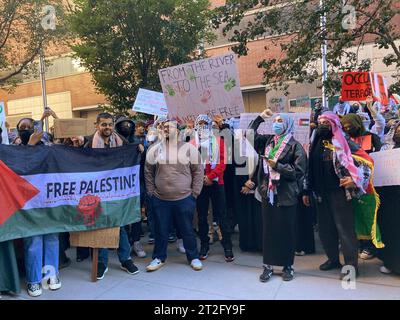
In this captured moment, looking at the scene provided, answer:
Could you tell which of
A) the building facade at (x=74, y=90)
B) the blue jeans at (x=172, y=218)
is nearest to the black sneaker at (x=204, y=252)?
the blue jeans at (x=172, y=218)

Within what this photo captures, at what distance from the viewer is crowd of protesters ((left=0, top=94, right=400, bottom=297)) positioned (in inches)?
174

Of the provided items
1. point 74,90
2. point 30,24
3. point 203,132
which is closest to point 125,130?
point 203,132

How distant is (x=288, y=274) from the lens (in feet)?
14.9

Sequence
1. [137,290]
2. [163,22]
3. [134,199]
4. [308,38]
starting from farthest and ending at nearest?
[163,22] → [308,38] → [134,199] → [137,290]

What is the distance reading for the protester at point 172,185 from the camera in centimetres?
489

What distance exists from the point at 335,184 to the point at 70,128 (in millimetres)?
3174

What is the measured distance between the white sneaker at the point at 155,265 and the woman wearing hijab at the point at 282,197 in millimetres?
1277

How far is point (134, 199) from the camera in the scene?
5047 mm

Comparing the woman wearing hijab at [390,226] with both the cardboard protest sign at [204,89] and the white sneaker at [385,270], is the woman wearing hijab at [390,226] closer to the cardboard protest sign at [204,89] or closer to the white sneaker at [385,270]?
the white sneaker at [385,270]

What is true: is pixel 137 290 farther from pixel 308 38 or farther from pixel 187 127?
pixel 308 38

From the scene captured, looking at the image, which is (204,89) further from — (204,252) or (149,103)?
(204,252)

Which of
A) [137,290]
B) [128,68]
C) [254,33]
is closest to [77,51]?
[128,68]

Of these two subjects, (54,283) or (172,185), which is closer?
(54,283)

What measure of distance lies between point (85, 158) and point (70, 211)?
2.03 feet
